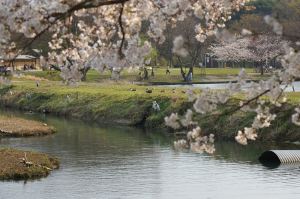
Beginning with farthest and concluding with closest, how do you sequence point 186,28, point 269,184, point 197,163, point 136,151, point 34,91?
1. point 186,28
2. point 34,91
3. point 136,151
4. point 197,163
5. point 269,184

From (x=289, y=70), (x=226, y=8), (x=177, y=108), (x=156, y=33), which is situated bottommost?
(x=177, y=108)

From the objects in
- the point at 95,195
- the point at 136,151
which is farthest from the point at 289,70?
the point at 136,151

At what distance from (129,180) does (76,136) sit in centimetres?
1091

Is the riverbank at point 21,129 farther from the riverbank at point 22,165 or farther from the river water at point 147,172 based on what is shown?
the riverbank at point 22,165

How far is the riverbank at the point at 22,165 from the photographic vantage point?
16.1 m

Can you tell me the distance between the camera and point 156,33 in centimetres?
914

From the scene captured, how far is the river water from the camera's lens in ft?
50.4

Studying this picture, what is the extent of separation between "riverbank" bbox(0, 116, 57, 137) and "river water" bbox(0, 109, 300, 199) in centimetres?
108

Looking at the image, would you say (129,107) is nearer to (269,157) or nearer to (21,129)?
(21,129)

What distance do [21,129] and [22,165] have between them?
34.2 feet

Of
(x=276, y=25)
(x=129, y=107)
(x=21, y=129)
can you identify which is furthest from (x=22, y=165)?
(x=129, y=107)

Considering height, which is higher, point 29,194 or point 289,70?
point 289,70

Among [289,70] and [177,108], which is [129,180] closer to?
[289,70]

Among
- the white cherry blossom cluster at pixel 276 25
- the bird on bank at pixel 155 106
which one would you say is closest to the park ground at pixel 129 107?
the bird on bank at pixel 155 106
